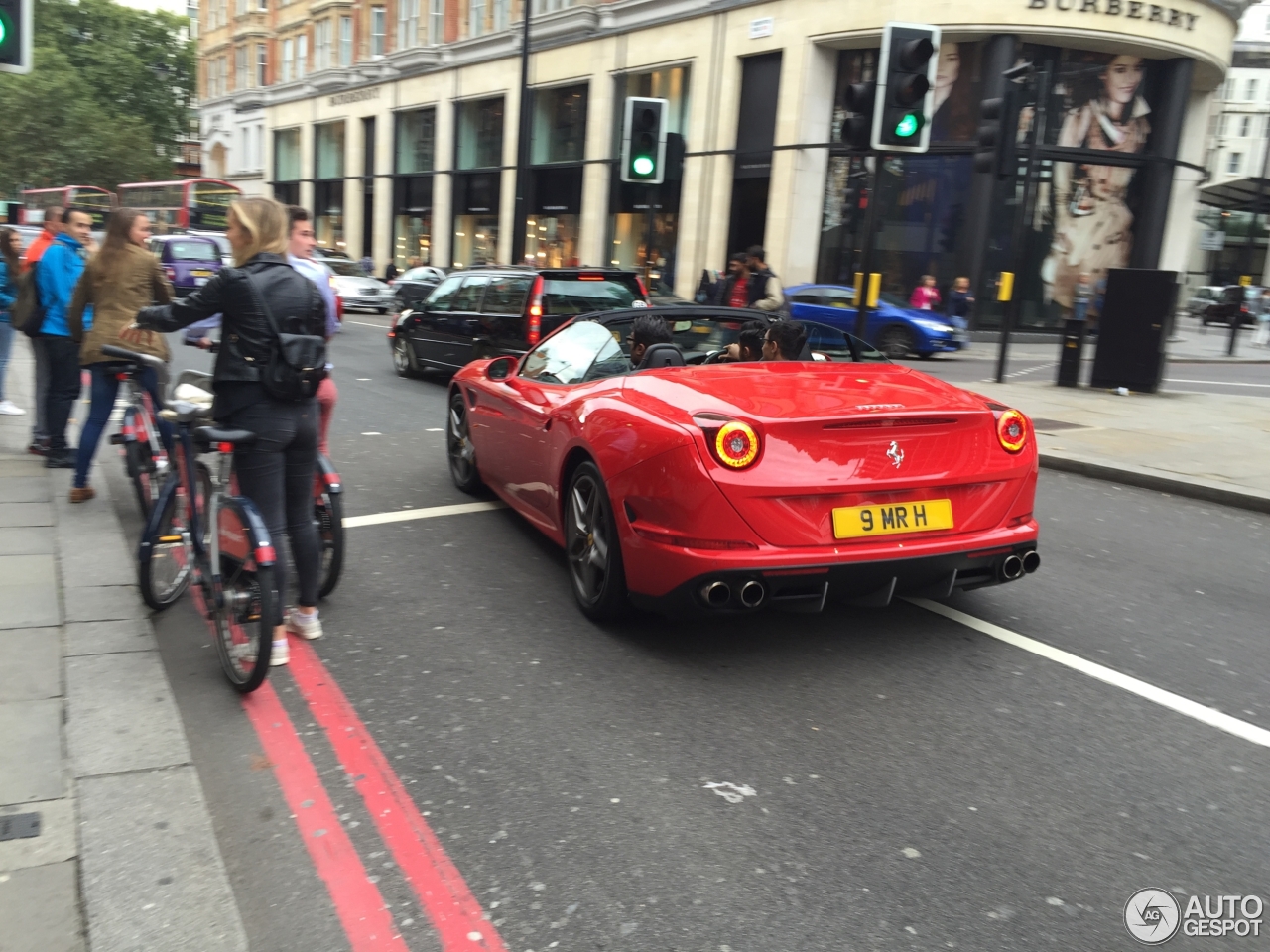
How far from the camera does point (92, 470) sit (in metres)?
7.12

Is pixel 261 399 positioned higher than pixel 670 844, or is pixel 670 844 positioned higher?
pixel 261 399

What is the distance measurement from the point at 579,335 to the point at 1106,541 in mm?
3459

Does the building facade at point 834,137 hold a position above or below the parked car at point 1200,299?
above

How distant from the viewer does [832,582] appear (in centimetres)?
398

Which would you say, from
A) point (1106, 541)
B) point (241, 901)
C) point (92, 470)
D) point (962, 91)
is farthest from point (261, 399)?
point (962, 91)

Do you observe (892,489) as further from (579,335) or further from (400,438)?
(400,438)

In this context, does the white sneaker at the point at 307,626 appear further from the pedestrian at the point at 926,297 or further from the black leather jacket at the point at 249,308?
the pedestrian at the point at 926,297

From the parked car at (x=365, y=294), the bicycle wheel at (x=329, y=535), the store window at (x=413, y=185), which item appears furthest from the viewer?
the store window at (x=413, y=185)

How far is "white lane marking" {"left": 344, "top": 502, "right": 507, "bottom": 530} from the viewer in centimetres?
642

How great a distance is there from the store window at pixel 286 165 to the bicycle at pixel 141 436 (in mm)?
54133

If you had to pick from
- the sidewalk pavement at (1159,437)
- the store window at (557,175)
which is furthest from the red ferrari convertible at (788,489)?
the store window at (557,175)

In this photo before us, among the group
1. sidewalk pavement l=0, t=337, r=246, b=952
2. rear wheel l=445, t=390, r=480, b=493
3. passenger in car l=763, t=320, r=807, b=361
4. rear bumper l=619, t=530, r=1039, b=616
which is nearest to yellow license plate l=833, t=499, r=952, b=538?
rear bumper l=619, t=530, r=1039, b=616

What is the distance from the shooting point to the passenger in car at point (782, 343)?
18.1 ft

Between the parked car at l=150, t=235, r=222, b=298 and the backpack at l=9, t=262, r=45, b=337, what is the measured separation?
16754 mm
